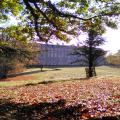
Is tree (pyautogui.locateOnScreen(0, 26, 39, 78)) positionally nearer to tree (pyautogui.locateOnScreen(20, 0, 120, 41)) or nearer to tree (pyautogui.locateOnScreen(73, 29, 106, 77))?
tree (pyautogui.locateOnScreen(20, 0, 120, 41))

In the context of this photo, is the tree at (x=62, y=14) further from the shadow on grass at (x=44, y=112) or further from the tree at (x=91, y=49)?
the tree at (x=91, y=49)

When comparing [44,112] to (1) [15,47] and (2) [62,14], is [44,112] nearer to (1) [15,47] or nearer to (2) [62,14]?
(2) [62,14]

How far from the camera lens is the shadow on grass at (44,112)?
13.4 m

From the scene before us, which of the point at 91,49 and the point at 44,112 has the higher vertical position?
the point at 91,49

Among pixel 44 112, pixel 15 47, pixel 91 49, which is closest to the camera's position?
pixel 44 112

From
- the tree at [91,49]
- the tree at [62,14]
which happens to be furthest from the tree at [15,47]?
the tree at [91,49]

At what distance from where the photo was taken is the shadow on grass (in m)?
13.4

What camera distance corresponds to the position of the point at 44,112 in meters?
14.7

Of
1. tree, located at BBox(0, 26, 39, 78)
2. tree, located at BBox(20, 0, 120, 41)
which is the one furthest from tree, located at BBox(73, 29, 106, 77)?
tree, located at BBox(20, 0, 120, 41)

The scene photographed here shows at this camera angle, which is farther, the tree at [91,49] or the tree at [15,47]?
the tree at [91,49]

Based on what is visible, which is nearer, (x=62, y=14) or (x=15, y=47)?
(x=62, y=14)

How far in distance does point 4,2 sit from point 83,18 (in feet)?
14.6

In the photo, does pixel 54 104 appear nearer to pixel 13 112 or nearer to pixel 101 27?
pixel 13 112

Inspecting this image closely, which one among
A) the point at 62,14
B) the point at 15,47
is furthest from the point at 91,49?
the point at 62,14
